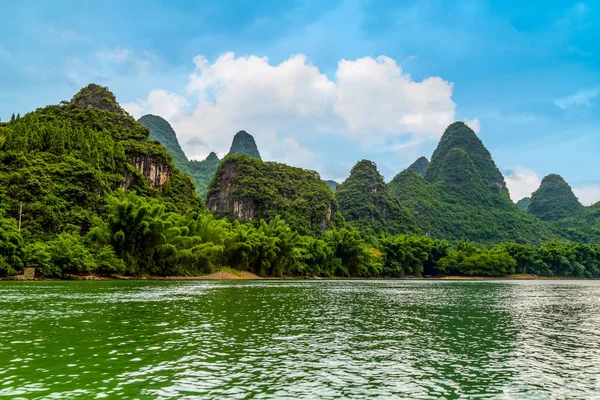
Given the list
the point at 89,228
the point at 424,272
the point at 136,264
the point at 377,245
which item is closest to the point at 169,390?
the point at 136,264

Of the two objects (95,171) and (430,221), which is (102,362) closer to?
(95,171)

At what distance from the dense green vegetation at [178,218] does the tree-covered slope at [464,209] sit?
223 cm

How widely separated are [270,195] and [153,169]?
36033 mm

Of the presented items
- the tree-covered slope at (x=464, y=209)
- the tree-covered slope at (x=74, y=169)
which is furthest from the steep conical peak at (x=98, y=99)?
the tree-covered slope at (x=464, y=209)

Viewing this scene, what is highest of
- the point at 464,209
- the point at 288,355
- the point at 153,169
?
the point at 464,209

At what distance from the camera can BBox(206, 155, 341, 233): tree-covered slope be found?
4368 inches

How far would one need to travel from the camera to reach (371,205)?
14850 centimetres

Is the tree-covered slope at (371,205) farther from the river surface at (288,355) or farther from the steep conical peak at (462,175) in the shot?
the river surface at (288,355)

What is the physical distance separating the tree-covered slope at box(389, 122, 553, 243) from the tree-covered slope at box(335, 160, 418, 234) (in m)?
18.5

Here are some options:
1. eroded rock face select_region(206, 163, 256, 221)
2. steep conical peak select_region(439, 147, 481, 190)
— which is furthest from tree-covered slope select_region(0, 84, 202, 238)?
steep conical peak select_region(439, 147, 481, 190)

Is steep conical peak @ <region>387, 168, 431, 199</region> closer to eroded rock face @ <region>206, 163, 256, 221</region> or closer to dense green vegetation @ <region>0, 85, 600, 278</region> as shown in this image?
dense green vegetation @ <region>0, 85, 600, 278</region>

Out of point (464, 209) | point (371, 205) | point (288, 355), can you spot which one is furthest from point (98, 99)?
point (464, 209)

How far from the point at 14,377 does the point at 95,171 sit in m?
58.6

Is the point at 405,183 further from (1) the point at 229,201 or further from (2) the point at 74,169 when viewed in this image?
(2) the point at 74,169
